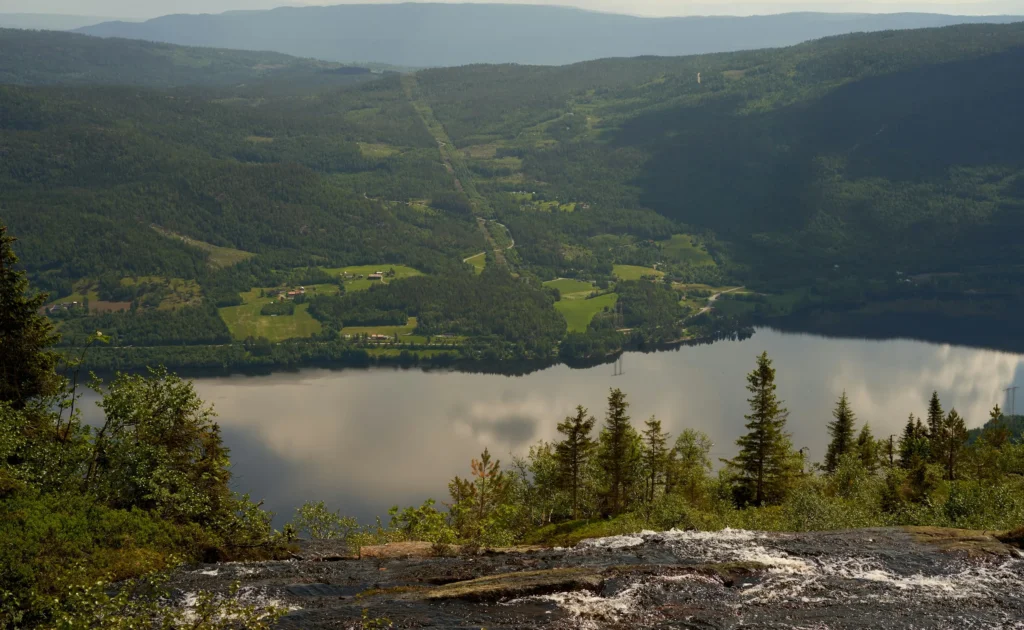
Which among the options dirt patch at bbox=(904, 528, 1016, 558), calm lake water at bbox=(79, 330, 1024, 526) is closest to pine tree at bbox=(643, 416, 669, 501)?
dirt patch at bbox=(904, 528, 1016, 558)

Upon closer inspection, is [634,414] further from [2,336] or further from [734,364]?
[2,336]

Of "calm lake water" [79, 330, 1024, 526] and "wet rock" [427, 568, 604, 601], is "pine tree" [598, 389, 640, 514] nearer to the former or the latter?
"wet rock" [427, 568, 604, 601]

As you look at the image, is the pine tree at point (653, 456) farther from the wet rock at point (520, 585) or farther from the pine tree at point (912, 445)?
the wet rock at point (520, 585)

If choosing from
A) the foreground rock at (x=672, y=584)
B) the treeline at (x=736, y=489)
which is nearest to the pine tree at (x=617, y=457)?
the treeline at (x=736, y=489)

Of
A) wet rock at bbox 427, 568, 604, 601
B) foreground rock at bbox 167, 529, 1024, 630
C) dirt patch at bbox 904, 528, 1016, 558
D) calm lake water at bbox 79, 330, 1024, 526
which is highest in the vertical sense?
dirt patch at bbox 904, 528, 1016, 558

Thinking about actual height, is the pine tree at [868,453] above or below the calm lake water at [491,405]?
above

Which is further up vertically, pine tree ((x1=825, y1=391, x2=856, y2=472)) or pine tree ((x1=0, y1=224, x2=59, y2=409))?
pine tree ((x1=0, y1=224, x2=59, y2=409))
